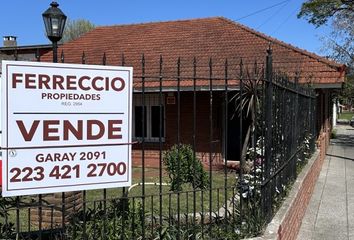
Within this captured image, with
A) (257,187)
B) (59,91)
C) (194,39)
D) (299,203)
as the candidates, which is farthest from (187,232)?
(194,39)

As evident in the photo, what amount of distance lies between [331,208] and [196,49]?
9.02 meters

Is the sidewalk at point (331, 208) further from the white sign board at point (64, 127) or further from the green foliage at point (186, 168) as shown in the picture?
the white sign board at point (64, 127)

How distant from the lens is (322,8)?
75.8ft

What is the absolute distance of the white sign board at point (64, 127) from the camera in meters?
3.25

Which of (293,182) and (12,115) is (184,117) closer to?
(293,182)

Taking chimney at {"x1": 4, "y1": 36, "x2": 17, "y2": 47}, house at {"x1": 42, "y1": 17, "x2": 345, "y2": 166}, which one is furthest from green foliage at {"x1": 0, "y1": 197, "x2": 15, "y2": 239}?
chimney at {"x1": 4, "y1": 36, "x2": 17, "y2": 47}

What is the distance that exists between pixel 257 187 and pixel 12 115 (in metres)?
2.98

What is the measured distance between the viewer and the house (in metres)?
13.4

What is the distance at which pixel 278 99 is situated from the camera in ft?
19.8

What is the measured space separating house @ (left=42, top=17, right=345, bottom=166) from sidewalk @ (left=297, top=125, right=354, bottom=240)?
258cm

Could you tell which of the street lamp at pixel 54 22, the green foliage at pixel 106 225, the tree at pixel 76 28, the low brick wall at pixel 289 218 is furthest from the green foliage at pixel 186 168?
the tree at pixel 76 28

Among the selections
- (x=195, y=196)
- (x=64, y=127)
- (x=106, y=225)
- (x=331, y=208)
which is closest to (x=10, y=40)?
(x=331, y=208)

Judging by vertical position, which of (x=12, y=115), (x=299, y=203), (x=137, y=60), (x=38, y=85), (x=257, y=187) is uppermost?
(x=137, y=60)

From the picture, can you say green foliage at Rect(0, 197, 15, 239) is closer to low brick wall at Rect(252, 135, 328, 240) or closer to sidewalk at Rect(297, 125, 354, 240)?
low brick wall at Rect(252, 135, 328, 240)
